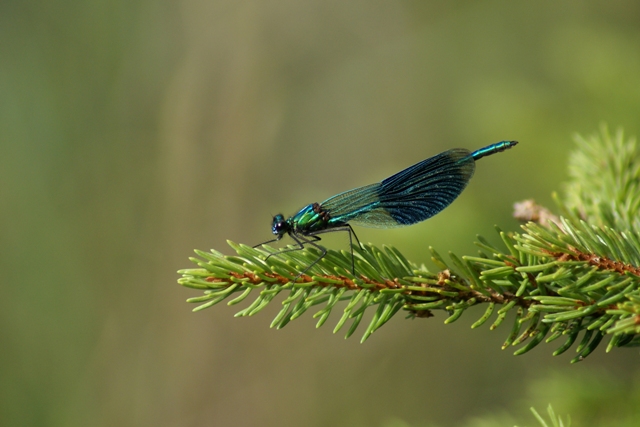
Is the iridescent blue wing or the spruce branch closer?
the spruce branch

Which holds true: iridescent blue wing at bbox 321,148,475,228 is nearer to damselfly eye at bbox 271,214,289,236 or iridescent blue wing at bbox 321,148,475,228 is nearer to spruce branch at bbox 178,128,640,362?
Answer: damselfly eye at bbox 271,214,289,236

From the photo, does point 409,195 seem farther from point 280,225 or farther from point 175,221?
point 175,221

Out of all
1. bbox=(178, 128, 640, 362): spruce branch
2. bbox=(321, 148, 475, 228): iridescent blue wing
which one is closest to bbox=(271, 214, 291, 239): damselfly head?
bbox=(321, 148, 475, 228): iridescent blue wing

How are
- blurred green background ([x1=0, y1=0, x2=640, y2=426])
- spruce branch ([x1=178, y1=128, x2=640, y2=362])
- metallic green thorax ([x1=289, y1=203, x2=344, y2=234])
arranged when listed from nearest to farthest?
1. spruce branch ([x1=178, y1=128, x2=640, y2=362])
2. metallic green thorax ([x1=289, y1=203, x2=344, y2=234])
3. blurred green background ([x1=0, y1=0, x2=640, y2=426])

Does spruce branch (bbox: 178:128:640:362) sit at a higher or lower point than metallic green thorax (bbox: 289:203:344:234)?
lower

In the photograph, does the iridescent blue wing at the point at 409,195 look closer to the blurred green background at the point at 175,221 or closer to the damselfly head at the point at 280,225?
the damselfly head at the point at 280,225

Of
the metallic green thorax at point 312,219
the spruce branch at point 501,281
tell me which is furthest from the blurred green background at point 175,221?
the spruce branch at point 501,281
